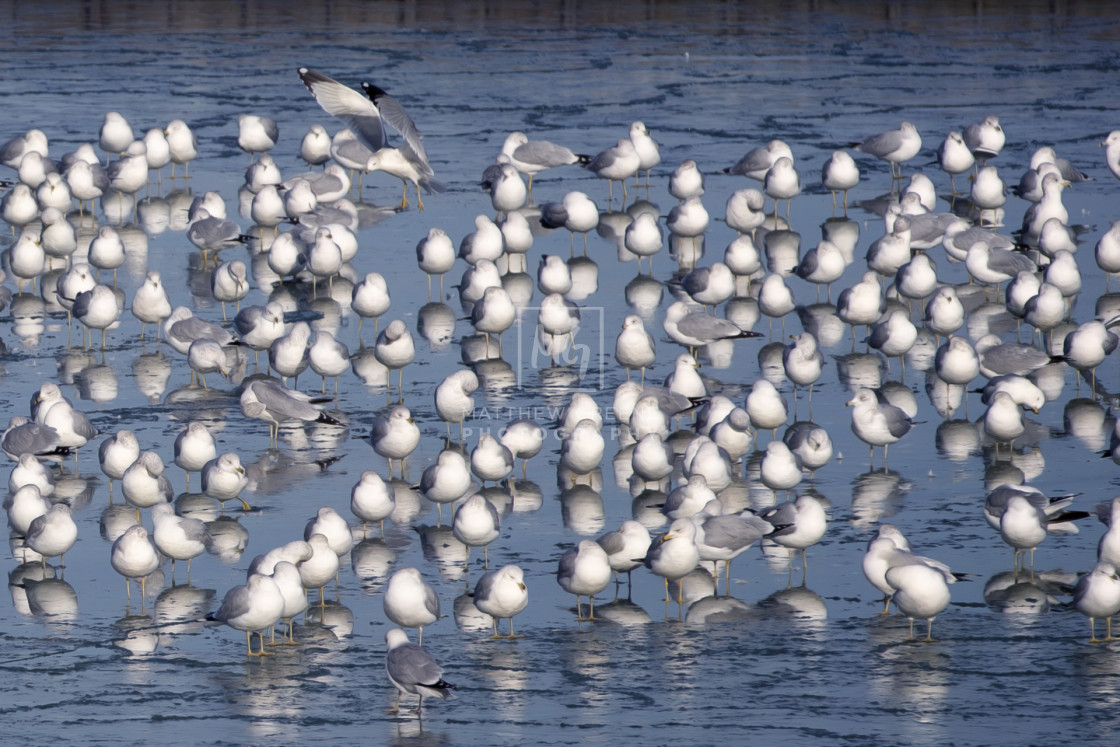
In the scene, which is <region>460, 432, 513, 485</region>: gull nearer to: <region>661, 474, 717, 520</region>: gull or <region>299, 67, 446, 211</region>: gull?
<region>661, 474, 717, 520</region>: gull

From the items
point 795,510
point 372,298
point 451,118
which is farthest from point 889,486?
point 451,118

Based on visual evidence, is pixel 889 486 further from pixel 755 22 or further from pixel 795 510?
pixel 755 22

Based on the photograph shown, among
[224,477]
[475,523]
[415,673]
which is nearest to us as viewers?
[415,673]

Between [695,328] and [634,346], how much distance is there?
71 cm

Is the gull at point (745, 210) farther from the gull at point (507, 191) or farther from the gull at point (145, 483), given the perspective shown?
the gull at point (145, 483)

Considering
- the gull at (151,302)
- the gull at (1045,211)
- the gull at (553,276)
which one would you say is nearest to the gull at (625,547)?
the gull at (553,276)

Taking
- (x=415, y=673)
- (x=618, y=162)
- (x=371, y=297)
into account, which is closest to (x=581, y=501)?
(x=415, y=673)

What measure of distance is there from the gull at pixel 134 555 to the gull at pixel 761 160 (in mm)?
9817

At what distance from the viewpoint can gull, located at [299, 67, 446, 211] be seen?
15.1 metres

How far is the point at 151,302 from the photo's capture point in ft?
45.0

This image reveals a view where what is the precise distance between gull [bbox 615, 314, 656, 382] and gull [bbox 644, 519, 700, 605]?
358 centimetres

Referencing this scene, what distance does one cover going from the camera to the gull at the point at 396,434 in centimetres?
1077

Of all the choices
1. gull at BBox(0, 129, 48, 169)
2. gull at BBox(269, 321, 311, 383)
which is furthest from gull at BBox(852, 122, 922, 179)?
gull at BBox(0, 129, 48, 169)

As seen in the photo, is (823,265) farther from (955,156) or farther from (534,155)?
(534,155)
